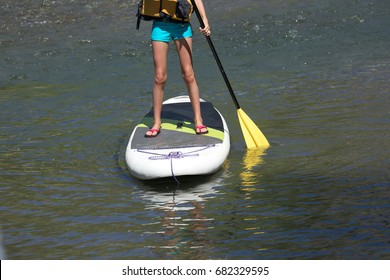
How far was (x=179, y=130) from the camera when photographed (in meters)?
8.78

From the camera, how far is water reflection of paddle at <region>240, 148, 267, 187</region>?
8.05 m

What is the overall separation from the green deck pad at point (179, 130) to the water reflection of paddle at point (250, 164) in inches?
13.9

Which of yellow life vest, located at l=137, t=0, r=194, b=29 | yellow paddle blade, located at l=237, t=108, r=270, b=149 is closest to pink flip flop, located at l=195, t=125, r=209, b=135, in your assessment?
yellow paddle blade, located at l=237, t=108, r=270, b=149

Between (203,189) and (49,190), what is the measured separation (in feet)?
4.74

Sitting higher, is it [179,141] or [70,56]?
[179,141]

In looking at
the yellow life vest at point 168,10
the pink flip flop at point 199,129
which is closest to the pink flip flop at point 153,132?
the pink flip flop at point 199,129

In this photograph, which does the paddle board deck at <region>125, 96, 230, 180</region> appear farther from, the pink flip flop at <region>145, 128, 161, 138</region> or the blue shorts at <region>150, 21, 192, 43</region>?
the blue shorts at <region>150, 21, 192, 43</region>

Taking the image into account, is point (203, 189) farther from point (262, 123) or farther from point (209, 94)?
point (209, 94)

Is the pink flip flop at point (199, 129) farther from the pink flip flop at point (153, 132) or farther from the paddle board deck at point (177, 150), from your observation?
the pink flip flop at point (153, 132)

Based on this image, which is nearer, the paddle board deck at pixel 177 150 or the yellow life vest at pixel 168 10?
the paddle board deck at pixel 177 150

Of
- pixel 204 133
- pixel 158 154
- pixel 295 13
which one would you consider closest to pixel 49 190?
pixel 158 154

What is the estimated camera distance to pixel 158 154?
26.6ft

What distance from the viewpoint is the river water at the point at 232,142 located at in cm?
672

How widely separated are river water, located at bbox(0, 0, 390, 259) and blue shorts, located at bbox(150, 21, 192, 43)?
133 centimetres
